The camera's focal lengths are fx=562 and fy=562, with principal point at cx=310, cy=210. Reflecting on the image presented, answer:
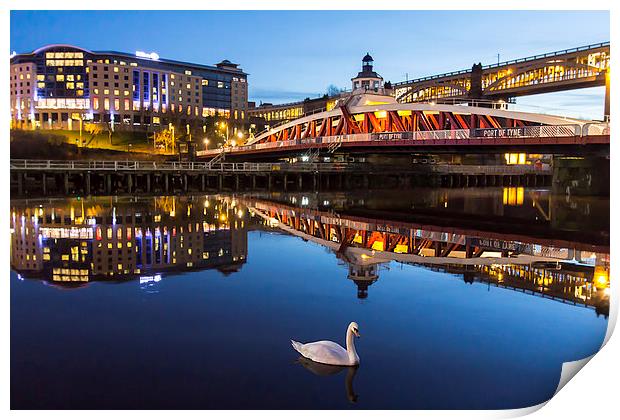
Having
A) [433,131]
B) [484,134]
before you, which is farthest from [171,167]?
[484,134]

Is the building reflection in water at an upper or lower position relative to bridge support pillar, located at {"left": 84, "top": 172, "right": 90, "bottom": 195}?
lower

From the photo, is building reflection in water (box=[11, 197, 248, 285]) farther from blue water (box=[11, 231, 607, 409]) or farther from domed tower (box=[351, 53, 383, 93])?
domed tower (box=[351, 53, 383, 93])

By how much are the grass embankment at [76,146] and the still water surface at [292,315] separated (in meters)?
72.0

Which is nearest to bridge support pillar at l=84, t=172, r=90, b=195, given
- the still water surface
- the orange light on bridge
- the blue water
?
the still water surface

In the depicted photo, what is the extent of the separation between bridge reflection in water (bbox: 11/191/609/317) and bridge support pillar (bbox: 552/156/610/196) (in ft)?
36.4

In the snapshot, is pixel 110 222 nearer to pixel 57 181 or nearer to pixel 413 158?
pixel 57 181

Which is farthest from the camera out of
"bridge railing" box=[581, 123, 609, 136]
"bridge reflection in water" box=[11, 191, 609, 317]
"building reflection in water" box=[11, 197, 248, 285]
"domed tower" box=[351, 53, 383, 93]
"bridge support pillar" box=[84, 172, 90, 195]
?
"domed tower" box=[351, 53, 383, 93]

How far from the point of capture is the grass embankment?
8524 centimetres

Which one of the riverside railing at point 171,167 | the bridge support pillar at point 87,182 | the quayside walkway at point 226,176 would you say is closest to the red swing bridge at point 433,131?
the riverside railing at point 171,167

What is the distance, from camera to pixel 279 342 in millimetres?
8367

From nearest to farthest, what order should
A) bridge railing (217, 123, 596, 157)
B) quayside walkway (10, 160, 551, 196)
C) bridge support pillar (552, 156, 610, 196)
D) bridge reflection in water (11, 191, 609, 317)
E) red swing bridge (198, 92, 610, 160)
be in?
1. bridge reflection in water (11, 191, 609, 317)
2. bridge railing (217, 123, 596, 157)
3. red swing bridge (198, 92, 610, 160)
4. bridge support pillar (552, 156, 610, 196)
5. quayside walkway (10, 160, 551, 196)

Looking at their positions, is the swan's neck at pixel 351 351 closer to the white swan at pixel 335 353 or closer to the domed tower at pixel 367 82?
the white swan at pixel 335 353

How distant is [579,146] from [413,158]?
138 feet

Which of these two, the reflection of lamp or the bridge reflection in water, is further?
the bridge reflection in water
